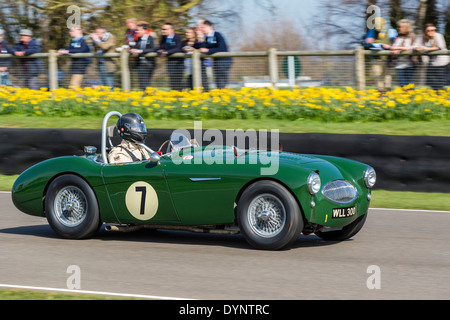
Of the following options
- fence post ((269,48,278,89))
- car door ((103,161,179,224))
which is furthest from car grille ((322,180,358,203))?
fence post ((269,48,278,89))

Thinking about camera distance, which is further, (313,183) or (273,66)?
(273,66)

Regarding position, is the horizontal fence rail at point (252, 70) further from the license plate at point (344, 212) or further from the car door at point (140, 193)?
the car door at point (140, 193)

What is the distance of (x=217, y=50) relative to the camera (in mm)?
14789

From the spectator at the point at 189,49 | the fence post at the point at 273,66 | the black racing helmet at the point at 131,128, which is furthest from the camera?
the spectator at the point at 189,49

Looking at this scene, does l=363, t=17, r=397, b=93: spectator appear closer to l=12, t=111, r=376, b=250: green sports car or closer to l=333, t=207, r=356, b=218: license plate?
l=12, t=111, r=376, b=250: green sports car

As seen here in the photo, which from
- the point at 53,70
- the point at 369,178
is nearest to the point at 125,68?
the point at 53,70

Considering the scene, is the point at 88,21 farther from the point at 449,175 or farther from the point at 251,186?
the point at 251,186

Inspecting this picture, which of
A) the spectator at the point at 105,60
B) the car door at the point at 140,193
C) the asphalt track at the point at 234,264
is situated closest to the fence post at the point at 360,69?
the spectator at the point at 105,60

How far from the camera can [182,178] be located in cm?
695

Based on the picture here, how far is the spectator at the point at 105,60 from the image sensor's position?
1571cm

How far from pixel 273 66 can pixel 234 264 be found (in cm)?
886

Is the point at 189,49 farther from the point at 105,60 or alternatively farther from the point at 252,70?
the point at 105,60

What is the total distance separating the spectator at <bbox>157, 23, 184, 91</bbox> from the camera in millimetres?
14945

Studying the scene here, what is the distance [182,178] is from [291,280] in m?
1.70
